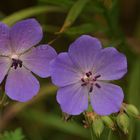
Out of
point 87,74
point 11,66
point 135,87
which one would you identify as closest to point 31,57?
point 11,66

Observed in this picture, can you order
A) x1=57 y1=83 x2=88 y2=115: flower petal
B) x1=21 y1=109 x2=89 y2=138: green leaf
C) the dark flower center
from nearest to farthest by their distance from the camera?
x1=57 y1=83 x2=88 y2=115: flower petal < the dark flower center < x1=21 y1=109 x2=89 y2=138: green leaf

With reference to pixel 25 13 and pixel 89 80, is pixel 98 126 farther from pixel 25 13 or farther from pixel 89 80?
pixel 25 13

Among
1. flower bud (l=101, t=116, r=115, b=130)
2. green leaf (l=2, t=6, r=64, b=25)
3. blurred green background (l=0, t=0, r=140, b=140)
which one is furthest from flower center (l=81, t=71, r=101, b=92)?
green leaf (l=2, t=6, r=64, b=25)

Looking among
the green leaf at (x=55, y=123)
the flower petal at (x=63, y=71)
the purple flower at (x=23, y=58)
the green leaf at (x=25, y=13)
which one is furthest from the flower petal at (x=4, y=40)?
the green leaf at (x=55, y=123)

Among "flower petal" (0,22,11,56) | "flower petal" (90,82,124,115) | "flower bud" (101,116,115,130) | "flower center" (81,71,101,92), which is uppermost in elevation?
"flower petal" (0,22,11,56)

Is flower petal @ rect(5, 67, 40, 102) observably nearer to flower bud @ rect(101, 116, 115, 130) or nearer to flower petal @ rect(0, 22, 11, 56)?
flower petal @ rect(0, 22, 11, 56)

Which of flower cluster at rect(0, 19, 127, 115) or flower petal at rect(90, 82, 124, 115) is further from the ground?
flower cluster at rect(0, 19, 127, 115)
